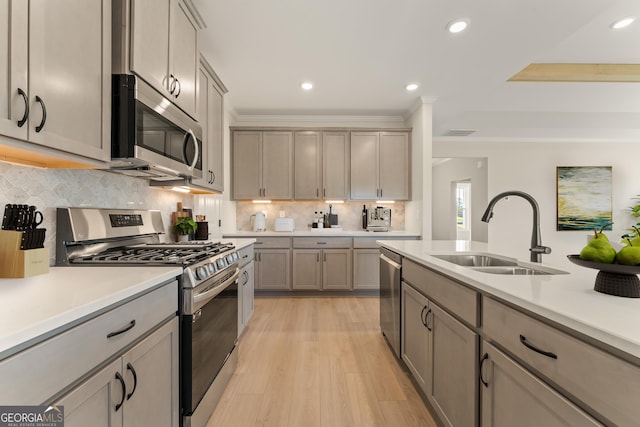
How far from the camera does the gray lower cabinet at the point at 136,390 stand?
85 cm

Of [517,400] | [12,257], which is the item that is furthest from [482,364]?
[12,257]

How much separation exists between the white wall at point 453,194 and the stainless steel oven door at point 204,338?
19.8 feet

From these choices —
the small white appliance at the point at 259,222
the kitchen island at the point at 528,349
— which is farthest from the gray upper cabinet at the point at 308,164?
the kitchen island at the point at 528,349

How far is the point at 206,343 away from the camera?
5.37ft

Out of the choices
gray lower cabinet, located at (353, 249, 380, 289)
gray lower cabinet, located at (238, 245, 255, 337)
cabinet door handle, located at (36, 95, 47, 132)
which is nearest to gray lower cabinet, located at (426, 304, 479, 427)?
gray lower cabinet, located at (238, 245, 255, 337)

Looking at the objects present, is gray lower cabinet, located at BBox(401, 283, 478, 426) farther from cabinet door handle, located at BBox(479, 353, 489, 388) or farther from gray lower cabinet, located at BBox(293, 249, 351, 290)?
gray lower cabinet, located at BBox(293, 249, 351, 290)

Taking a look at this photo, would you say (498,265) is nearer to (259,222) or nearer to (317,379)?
(317,379)

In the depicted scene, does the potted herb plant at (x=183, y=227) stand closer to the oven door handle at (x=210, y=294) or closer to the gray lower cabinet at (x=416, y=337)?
the oven door handle at (x=210, y=294)

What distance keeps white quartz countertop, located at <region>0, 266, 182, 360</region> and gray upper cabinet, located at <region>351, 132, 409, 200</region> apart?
340 cm

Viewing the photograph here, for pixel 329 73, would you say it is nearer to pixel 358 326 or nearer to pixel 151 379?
pixel 358 326

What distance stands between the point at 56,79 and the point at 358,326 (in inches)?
118

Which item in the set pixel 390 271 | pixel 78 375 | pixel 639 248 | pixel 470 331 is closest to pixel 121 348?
pixel 78 375

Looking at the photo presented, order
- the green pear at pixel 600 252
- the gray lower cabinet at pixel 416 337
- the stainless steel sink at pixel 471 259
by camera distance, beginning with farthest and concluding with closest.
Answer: the stainless steel sink at pixel 471 259, the gray lower cabinet at pixel 416 337, the green pear at pixel 600 252

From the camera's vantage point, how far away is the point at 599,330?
0.67 meters
